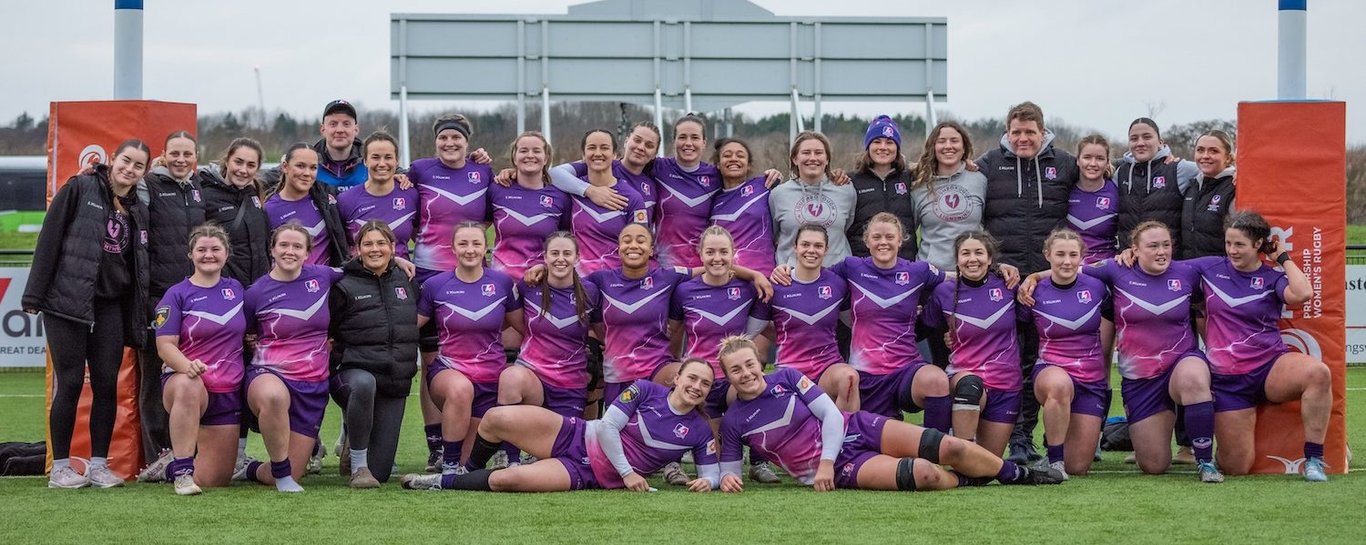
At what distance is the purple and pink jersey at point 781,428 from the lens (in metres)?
5.80

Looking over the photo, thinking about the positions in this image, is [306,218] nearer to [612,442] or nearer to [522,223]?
[522,223]

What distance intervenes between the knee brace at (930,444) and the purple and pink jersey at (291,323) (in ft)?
8.50

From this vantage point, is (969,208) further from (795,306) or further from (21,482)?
(21,482)

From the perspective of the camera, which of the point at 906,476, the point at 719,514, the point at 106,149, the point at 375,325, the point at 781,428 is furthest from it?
the point at 106,149

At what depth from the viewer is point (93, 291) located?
5848 mm

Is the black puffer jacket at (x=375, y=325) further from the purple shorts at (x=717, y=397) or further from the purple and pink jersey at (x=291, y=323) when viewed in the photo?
the purple shorts at (x=717, y=397)

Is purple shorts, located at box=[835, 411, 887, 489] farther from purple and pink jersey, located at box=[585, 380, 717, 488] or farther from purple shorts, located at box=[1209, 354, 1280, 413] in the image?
purple shorts, located at box=[1209, 354, 1280, 413]

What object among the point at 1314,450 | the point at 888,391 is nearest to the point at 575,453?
the point at 888,391

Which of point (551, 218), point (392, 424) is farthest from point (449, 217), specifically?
point (392, 424)

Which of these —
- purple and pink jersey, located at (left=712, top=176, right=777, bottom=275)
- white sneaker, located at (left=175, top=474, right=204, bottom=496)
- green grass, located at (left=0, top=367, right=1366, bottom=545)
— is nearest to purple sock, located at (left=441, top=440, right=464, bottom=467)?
green grass, located at (left=0, top=367, right=1366, bottom=545)

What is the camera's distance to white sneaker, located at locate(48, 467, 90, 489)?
19.3 ft

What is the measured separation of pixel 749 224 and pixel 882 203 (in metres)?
0.66

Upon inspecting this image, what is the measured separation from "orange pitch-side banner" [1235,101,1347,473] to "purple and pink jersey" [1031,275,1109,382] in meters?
0.79

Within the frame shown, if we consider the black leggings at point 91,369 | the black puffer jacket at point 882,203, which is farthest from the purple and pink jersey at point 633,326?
the black leggings at point 91,369
